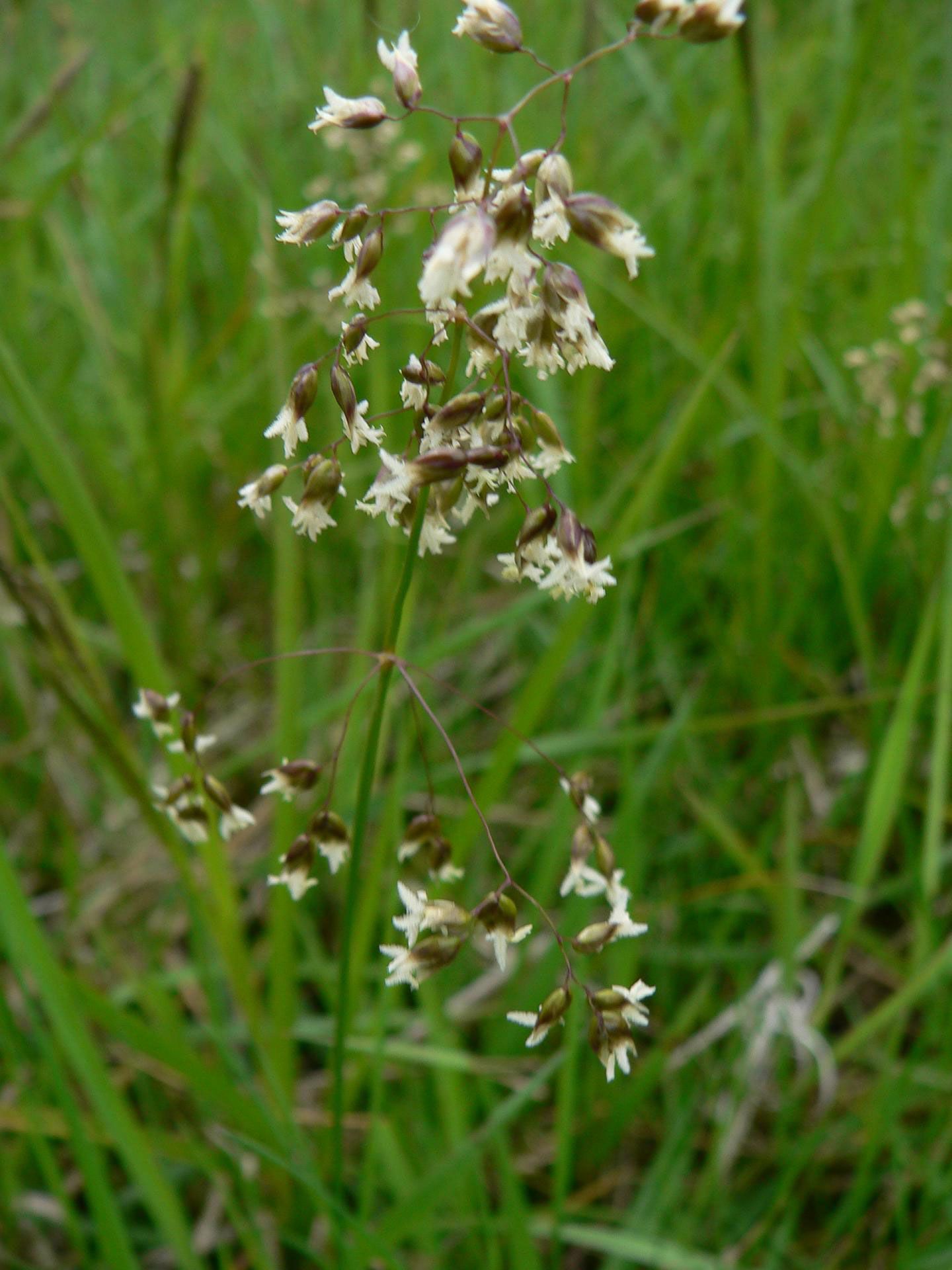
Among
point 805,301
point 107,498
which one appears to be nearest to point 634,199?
point 805,301

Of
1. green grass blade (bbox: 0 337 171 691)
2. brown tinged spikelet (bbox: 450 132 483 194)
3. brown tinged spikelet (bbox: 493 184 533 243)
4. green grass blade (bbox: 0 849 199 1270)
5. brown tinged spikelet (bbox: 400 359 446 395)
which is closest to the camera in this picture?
brown tinged spikelet (bbox: 493 184 533 243)

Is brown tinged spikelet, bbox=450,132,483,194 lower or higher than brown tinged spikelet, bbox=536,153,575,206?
higher

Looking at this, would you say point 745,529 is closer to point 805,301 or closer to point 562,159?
point 805,301

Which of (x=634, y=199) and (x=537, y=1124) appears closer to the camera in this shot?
(x=537, y=1124)

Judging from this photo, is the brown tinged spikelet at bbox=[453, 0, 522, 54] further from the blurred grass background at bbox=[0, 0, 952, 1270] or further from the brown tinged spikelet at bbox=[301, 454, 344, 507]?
the blurred grass background at bbox=[0, 0, 952, 1270]

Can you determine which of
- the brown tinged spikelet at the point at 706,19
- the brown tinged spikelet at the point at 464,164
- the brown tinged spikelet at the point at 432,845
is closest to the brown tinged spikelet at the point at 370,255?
the brown tinged spikelet at the point at 464,164

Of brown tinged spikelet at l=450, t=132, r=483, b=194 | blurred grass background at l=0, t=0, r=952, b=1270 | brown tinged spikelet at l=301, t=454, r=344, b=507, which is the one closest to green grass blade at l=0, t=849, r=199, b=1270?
blurred grass background at l=0, t=0, r=952, b=1270

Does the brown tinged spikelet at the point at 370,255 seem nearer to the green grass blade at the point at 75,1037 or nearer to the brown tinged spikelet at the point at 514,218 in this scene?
the brown tinged spikelet at the point at 514,218

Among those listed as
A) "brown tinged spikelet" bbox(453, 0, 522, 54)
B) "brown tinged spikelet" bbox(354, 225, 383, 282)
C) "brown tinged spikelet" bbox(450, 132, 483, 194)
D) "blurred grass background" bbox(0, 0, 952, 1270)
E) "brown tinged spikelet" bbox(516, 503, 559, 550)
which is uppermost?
"brown tinged spikelet" bbox(453, 0, 522, 54)

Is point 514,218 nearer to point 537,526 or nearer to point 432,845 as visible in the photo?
point 537,526
